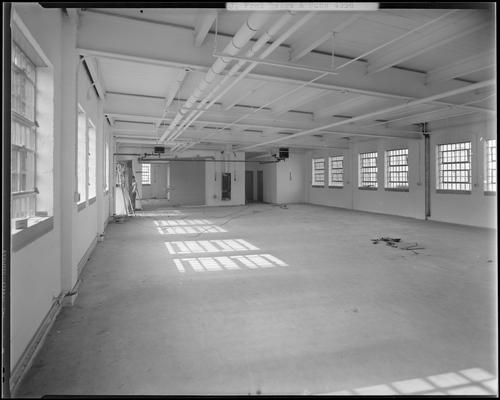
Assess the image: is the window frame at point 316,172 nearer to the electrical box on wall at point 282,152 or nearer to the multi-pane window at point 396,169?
the electrical box on wall at point 282,152

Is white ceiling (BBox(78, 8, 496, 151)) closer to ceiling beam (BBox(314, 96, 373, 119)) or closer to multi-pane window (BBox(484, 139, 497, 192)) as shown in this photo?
ceiling beam (BBox(314, 96, 373, 119))

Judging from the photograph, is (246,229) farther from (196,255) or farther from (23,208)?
(23,208)

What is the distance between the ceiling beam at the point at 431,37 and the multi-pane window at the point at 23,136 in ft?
13.6

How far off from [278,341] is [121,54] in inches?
136

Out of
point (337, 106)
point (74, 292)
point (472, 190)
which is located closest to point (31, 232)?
point (74, 292)

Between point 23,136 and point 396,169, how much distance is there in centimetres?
1118

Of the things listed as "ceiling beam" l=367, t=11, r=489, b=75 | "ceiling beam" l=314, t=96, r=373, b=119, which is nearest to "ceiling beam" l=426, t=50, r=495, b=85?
"ceiling beam" l=367, t=11, r=489, b=75

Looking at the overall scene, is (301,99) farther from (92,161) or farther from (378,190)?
(378,190)

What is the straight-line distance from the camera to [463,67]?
17.5ft

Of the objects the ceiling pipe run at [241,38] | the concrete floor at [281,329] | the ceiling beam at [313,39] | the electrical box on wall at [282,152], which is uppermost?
the ceiling beam at [313,39]

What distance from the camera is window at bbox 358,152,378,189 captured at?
12.7 meters

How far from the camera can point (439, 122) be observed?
9859mm

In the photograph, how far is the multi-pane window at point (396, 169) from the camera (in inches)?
444

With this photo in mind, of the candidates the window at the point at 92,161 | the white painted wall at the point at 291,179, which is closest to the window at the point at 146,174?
the white painted wall at the point at 291,179
